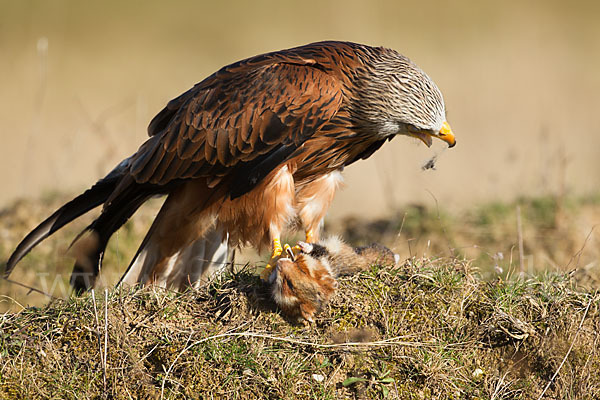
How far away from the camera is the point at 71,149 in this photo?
8.43 meters

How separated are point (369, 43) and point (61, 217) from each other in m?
11.3

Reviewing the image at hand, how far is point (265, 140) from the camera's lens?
4902mm

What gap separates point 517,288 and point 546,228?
3.40 metres

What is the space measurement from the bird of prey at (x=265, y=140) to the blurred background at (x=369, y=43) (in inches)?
85.3

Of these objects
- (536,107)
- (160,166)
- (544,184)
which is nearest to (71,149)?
(160,166)

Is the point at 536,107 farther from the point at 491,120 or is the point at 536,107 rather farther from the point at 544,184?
the point at 544,184

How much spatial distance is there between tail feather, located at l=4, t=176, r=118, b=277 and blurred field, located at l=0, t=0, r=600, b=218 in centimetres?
279

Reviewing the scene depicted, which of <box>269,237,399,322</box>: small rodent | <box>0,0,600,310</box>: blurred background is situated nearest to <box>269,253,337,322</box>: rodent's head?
<box>269,237,399,322</box>: small rodent

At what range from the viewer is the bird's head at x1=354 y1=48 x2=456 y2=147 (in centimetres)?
500

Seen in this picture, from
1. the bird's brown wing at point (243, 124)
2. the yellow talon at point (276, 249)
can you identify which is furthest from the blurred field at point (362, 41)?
the yellow talon at point (276, 249)

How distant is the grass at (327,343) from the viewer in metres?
3.64

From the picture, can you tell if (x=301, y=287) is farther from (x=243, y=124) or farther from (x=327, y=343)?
(x=243, y=124)

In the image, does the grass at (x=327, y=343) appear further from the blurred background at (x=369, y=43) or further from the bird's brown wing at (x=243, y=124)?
the blurred background at (x=369, y=43)

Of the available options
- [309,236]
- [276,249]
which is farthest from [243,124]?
[309,236]
